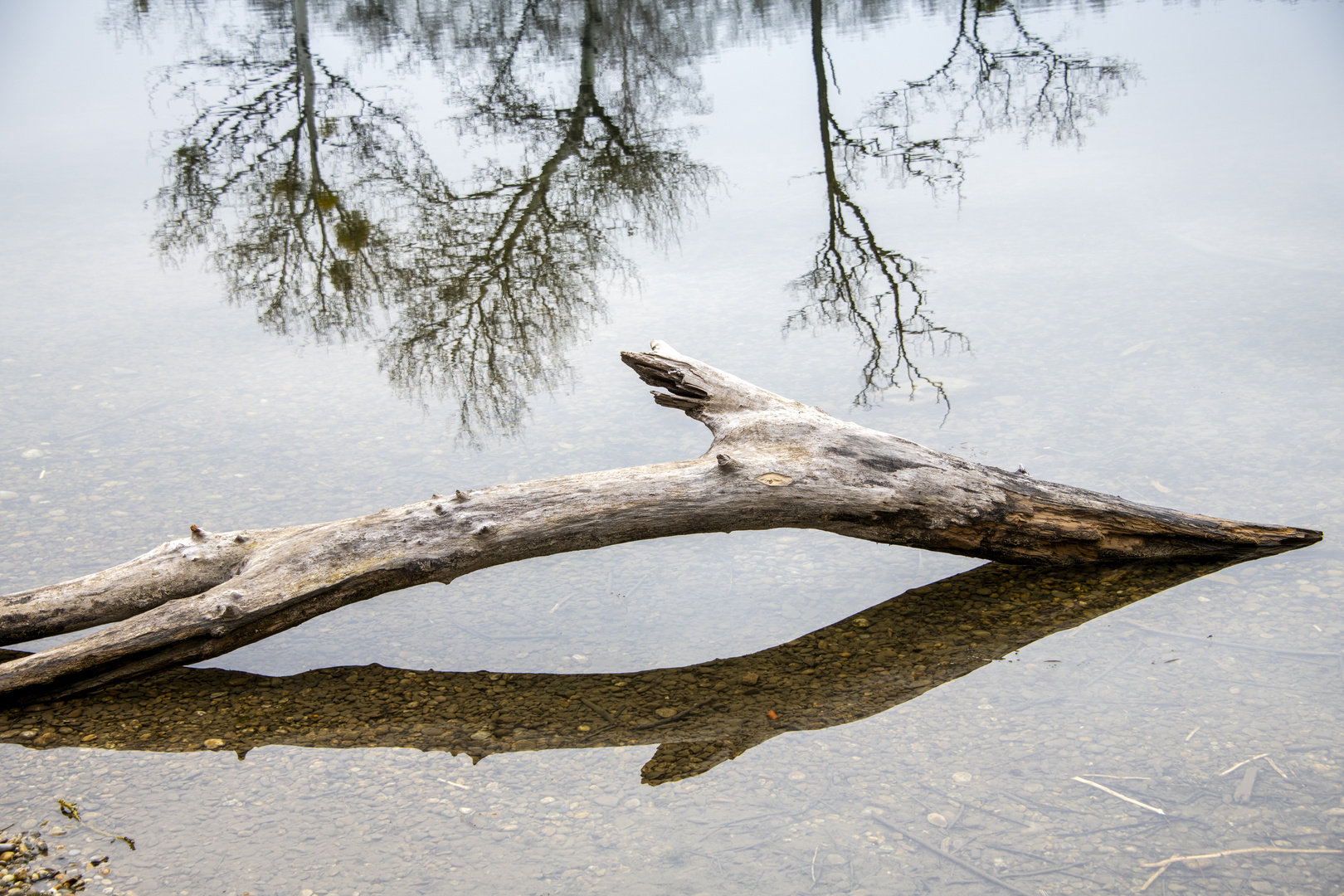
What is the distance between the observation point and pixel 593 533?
14.1 ft

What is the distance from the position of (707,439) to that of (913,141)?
247 inches

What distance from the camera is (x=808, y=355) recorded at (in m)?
6.73

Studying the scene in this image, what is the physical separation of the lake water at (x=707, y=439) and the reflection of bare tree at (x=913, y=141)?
71 mm

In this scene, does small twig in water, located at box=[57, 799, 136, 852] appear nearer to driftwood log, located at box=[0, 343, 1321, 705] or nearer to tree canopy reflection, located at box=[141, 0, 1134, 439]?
driftwood log, located at box=[0, 343, 1321, 705]

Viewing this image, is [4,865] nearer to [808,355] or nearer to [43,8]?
[808,355]

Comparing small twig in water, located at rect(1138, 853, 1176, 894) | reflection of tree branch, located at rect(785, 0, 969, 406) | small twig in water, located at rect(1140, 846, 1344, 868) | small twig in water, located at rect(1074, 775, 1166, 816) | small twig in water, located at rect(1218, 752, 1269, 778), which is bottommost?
small twig in water, located at rect(1138, 853, 1176, 894)

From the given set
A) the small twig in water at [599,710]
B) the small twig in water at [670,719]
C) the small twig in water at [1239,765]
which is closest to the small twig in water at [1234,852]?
the small twig in water at [1239,765]

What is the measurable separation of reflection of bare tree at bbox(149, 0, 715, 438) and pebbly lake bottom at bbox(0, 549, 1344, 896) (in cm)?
273

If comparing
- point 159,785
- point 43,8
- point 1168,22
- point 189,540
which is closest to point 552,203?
point 189,540

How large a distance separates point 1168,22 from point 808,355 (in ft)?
36.3

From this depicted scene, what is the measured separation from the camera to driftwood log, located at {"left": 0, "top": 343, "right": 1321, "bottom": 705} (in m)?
4.03

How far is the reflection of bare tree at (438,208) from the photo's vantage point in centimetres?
729

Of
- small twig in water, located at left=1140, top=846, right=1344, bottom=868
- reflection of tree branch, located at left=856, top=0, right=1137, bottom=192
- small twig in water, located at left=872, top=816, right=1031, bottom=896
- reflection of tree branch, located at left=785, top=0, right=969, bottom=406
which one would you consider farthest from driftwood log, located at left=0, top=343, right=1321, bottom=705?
reflection of tree branch, located at left=856, top=0, right=1137, bottom=192

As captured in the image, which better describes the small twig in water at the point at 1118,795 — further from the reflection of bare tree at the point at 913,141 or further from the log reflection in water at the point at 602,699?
the reflection of bare tree at the point at 913,141
